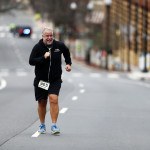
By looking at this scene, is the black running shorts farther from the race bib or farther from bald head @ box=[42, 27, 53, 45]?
bald head @ box=[42, 27, 53, 45]

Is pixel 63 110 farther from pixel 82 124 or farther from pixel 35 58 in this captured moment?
pixel 35 58

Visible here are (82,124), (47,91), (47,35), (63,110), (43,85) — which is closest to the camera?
(47,35)

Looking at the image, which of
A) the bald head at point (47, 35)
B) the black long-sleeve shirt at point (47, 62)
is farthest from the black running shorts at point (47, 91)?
the bald head at point (47, 35)

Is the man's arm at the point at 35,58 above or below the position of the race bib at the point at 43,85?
above

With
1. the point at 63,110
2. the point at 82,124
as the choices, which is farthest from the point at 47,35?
the point at 63,110

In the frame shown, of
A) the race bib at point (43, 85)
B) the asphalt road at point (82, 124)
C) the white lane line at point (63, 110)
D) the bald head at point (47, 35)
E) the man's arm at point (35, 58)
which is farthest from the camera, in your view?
the white lane line at point (63, 110)

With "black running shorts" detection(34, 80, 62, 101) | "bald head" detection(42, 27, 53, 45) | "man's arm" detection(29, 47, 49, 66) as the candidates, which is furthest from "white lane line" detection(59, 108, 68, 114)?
"bald head" detection(42, 27, 53, 45)

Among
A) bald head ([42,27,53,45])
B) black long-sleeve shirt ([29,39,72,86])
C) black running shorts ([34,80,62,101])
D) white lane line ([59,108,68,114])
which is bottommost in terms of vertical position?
white lane line ([59,108,68,114])

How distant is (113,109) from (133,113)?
1.61m

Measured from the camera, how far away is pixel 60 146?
43.1ft

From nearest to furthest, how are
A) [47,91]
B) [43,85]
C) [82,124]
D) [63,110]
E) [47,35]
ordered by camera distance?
[47,35]
[43,85]
[47,91]
[82,124]
[63,110]

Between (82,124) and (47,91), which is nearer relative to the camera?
(47,91)

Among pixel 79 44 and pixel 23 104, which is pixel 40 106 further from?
pixel 79 44

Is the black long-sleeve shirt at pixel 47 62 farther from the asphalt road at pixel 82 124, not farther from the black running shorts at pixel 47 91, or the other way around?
the asphalt road at pixel 82 124
